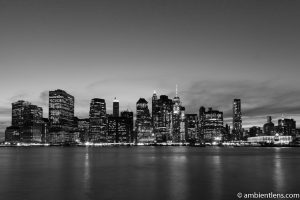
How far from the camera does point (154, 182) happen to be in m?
49.1

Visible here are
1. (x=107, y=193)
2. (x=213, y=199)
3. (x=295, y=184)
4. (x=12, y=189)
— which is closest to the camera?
(x=213, y=199)

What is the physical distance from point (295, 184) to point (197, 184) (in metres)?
11.2

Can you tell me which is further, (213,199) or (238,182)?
(238,182)

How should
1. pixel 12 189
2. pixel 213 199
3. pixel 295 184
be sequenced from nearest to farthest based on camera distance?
pixel 213 199 < pixel 12 189 < pixel 295 184

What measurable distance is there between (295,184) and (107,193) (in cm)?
2200

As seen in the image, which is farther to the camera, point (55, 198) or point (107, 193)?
point (107, 193)

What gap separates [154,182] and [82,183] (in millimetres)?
8691

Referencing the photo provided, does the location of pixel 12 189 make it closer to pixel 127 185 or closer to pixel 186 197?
pixel 127 185

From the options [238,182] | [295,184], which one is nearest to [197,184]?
[238,182]

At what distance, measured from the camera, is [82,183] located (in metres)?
47.8

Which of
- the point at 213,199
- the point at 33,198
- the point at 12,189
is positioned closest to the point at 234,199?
the point at 213,199

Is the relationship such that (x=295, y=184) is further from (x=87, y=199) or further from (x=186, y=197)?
(x=87, y=199)

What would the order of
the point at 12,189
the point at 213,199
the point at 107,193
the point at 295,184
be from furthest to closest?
1. the point at 295,184
2. the point at 12,189
3. the point at 107,193
4. the point at 213,199

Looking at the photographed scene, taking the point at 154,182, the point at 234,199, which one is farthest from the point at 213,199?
the point at 154,182
